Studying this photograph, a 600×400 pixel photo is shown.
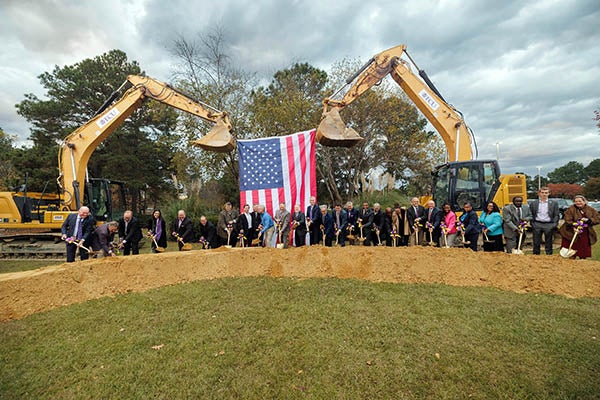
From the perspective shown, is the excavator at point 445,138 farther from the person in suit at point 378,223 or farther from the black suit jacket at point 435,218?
the person in suit at point 378,223

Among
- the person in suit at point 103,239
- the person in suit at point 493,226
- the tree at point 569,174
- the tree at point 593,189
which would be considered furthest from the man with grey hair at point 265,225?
the tree at point 569,174

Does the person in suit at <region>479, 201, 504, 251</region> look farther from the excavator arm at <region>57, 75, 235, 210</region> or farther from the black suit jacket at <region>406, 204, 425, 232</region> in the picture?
the excavator arm at <region>57, 75, 235, 210</region>

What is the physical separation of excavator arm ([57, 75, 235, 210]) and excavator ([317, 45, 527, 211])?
358 cm

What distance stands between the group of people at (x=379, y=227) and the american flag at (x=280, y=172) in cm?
104

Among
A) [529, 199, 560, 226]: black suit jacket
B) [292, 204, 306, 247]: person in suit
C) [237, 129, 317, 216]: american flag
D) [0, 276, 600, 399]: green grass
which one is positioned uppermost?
[237, 129, 317, 216]: american flag

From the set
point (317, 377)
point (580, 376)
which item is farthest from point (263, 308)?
point (580, 376)

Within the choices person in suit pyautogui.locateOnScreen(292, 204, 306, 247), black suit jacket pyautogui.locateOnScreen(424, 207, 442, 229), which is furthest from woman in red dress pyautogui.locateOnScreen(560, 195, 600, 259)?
person in suit pyautogui.locateOnScreen(292, 204, 306, 247)

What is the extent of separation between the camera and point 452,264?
18.9 feet

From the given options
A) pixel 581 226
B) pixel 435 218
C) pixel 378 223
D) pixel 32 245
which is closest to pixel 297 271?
pixel 378 223

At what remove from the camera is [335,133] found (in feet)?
28.2

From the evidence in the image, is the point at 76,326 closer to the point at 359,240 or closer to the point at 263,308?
the point at 263,308

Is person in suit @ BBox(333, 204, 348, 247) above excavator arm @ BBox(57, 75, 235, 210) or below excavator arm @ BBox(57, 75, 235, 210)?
below

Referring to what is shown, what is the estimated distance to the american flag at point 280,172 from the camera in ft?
36.0

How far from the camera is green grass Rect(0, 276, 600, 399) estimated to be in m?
2.56
